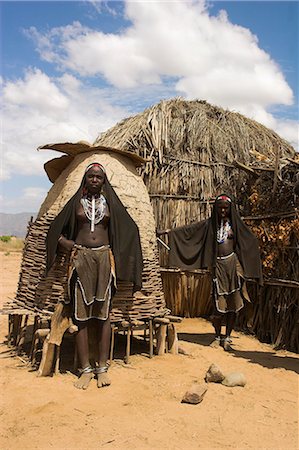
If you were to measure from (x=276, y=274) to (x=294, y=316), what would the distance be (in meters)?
0.71

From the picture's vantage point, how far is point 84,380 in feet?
14.7

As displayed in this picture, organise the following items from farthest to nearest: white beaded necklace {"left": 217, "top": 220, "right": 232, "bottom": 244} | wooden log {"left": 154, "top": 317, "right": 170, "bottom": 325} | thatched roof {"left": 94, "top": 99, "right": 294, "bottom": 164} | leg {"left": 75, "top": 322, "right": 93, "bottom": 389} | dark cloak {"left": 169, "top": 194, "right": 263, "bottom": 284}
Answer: thatched roof {"left": 94, "top": 99, "right": 294, "bottom": 164}, dark cloak {"left": 169, "top": 194, "right": 263, "bottom": 284}, white beaded necklace {"left": 217, "top": 220, "right": 232, "bottom": 244}, wooden log {"left": 154, "top": 317, "right": 170, "bottom": 325}, leg {"left": 75, "top": 322, "right": 93, "bottom": 389}

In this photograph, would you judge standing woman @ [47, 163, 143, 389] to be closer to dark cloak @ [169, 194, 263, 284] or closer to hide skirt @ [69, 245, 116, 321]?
hide skirt @ [69, 245, 116, 321]

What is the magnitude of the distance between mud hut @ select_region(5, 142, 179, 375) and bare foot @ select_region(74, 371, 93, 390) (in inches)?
17.2

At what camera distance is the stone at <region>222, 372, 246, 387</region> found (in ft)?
15.2

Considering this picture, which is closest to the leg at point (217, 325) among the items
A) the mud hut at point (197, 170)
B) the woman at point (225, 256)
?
the woman at point (225, 256)

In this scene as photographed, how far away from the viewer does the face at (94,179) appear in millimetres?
4805

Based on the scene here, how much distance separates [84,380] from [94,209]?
71.4 inches

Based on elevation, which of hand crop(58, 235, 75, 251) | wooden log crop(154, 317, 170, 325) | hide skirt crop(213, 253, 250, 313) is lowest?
wooden log crop(154, 317, 170, 325)

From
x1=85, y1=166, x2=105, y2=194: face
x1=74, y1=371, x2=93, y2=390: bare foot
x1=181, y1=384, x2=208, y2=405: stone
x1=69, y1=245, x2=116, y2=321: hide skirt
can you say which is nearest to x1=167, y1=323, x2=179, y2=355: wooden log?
x1=69, y1=245, x2=116, y2=321: hide skirt

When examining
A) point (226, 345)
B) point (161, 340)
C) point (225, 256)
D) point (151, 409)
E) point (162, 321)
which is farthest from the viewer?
point (225, 256)

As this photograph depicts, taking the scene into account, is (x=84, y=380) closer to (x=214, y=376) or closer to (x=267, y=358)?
(x=214, y=376)

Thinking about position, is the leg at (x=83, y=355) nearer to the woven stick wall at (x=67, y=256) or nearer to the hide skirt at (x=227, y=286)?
the woven stick wall at (x=67, y=256)

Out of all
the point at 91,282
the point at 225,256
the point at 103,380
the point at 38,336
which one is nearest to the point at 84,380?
the point at 103,380
